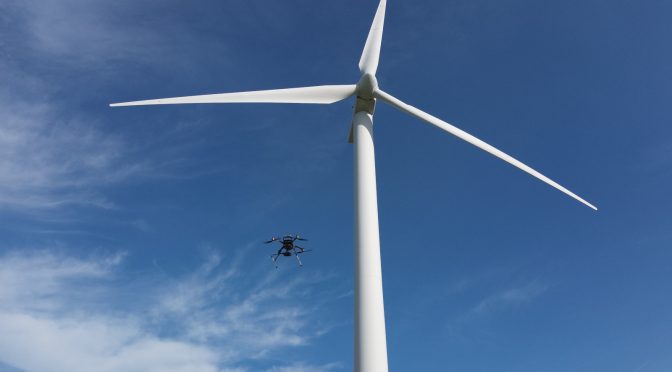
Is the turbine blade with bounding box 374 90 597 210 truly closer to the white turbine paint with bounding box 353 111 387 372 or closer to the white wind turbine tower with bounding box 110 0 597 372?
the white wind turbine tower with bounding box 110 0 597 372

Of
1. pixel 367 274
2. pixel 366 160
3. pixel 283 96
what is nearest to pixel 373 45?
pixel 283 96

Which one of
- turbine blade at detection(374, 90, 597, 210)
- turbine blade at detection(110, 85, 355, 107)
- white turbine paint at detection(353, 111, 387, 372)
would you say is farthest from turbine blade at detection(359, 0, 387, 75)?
white turbine paint at detection(353, 111, 387, 372)

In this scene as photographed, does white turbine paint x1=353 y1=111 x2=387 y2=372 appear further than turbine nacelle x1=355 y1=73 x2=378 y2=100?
No

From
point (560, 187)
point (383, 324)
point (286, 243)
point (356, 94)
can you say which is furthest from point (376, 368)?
point (286, 243)

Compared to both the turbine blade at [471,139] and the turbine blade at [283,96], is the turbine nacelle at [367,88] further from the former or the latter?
the turbine blade at [471,139]

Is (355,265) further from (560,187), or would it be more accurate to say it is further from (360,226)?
(560,187)

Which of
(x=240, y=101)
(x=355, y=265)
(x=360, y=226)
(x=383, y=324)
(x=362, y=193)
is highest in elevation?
(x=240, y=101)

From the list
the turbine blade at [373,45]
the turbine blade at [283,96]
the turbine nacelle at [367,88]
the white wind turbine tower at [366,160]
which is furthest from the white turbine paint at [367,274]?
the turbine blade at [373,45]
